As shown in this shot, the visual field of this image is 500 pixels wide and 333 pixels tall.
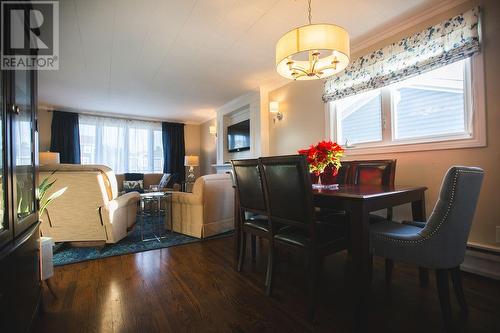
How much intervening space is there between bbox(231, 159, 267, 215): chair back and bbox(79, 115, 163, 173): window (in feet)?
17.7

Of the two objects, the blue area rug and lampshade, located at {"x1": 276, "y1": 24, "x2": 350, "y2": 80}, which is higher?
lampshade, located at {"x1": 276, "y1": 24, "x2": 350, "y2": 80}

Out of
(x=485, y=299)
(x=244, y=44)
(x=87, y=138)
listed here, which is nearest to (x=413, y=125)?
(x=485, y=299)

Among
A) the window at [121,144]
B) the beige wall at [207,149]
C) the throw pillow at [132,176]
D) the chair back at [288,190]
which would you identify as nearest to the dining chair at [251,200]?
the chair back at [288,190]

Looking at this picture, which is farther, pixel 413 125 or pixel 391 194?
pixel 413 125

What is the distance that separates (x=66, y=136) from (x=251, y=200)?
5848 millimetres

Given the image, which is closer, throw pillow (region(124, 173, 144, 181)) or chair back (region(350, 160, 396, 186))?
chair back (region(350, 160, 396, 186))

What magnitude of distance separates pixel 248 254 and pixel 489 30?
292cm

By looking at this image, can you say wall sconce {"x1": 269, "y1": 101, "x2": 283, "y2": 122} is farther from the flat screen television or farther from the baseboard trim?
the baseboard trim

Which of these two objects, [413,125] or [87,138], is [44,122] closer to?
[87,138]

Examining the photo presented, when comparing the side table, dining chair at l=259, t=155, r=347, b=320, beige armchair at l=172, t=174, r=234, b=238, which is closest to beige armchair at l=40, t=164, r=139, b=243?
the side table

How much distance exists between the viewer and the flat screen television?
Answer: 16.5 ft

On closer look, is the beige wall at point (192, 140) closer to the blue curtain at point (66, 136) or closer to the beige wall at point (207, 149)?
the beige wall at point (207, 149)

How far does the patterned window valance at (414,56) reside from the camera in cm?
192

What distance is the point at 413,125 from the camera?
240 centimetres
